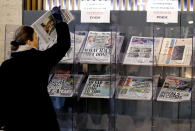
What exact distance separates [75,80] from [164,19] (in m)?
1.19

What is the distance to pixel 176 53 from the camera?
4156 mm

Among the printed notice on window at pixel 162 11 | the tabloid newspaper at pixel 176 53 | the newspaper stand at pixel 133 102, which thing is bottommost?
the newspaper stand at pixel 133 102

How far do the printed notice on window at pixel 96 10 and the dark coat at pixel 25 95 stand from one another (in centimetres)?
183

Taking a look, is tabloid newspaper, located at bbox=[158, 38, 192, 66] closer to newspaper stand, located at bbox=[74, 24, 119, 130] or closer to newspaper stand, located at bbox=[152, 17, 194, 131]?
newspaper stand, located at bbox=[152, 17, 194, 131]

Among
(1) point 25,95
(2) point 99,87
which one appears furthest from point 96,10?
(1) point 25,95

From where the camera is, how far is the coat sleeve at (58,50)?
9.00ft

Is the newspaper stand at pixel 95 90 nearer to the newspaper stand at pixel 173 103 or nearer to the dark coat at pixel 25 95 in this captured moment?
the newspaper stand at pixel 173 103

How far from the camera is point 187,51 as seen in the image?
4.09 metres

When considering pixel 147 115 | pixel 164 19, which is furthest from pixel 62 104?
pixel 164 19

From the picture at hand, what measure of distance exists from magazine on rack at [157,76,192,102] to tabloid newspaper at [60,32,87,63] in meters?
1.02

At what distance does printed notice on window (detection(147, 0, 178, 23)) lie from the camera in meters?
4.28

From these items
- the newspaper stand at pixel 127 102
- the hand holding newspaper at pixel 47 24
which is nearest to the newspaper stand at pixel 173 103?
the newspaper stand at pixel 127 102

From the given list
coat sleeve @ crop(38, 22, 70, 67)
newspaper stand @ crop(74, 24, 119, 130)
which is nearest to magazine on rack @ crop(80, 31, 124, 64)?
newspaper stand @ crop(74, 24, 119, 130)

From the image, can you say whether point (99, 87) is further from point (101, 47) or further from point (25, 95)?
point (25, 95)
